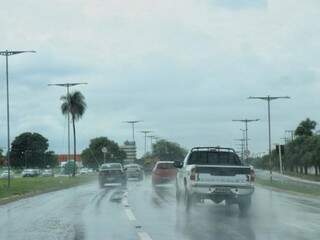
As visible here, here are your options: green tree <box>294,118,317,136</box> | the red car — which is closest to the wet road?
the red car

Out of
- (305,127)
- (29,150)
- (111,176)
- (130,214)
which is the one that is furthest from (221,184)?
(29,150)

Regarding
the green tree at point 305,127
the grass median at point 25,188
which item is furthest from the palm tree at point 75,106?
the green tree at point 305,127

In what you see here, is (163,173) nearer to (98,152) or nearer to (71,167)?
(71,167)

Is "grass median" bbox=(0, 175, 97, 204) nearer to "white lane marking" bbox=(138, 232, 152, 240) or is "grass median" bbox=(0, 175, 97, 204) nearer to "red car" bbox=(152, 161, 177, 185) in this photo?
"red car" bbox=(152, 161, 177, 185)

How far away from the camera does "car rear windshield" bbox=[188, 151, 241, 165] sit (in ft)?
90.5

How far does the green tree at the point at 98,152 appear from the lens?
152075mm

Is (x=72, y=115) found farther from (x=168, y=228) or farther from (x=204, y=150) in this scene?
(x=168, y=228)

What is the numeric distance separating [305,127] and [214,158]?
10759cm

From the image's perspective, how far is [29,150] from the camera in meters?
158

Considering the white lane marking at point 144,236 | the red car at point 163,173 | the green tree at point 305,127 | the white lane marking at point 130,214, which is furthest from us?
the green tree at point 305,127

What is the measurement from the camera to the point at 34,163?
162m

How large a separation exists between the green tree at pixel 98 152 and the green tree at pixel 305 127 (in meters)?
38.3

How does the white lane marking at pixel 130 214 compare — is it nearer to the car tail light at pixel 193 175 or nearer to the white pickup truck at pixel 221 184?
the white pickup truck at pixel 221 184

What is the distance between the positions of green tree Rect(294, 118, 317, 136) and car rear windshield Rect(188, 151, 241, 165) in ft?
340
